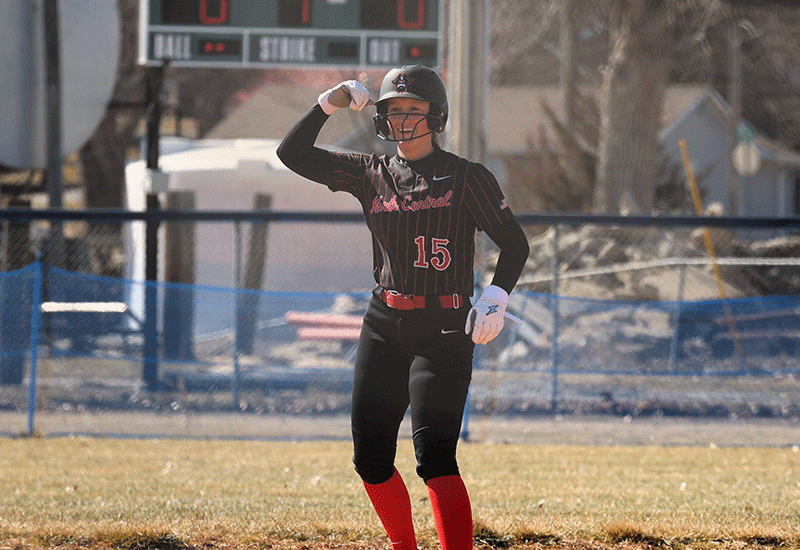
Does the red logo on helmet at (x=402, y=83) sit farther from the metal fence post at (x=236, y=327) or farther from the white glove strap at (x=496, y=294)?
the metal fence post at (x=236, y=327)

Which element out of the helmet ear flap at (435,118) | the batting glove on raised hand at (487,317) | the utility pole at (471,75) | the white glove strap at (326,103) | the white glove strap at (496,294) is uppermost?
the utility pole at (471,75)

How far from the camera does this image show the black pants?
3.79 metres

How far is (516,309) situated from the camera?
37.9ft

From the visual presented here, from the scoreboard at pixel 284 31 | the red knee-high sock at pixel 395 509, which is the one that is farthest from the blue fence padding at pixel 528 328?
the red knee-high sock at pixel 395 509

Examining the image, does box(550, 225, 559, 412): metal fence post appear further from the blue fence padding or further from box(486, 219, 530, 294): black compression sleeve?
box(486, 219, 530, 294): black compression sleeve

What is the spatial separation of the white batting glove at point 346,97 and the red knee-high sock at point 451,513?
4.84 ft

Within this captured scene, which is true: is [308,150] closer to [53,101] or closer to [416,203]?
[416,203]

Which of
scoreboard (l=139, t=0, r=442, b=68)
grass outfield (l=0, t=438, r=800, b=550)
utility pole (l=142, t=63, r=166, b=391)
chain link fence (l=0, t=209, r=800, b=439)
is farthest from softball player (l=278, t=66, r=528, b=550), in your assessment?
scoreboard (l=139, t=0, r=442, b=68)

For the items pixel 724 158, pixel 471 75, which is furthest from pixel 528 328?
pixel 724 158

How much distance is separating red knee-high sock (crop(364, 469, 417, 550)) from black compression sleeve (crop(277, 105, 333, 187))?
125cm

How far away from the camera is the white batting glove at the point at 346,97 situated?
4.04 metres

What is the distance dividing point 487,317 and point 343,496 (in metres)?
2.84

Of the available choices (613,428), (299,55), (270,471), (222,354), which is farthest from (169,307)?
(613,428)

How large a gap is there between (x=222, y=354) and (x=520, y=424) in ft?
10.5
